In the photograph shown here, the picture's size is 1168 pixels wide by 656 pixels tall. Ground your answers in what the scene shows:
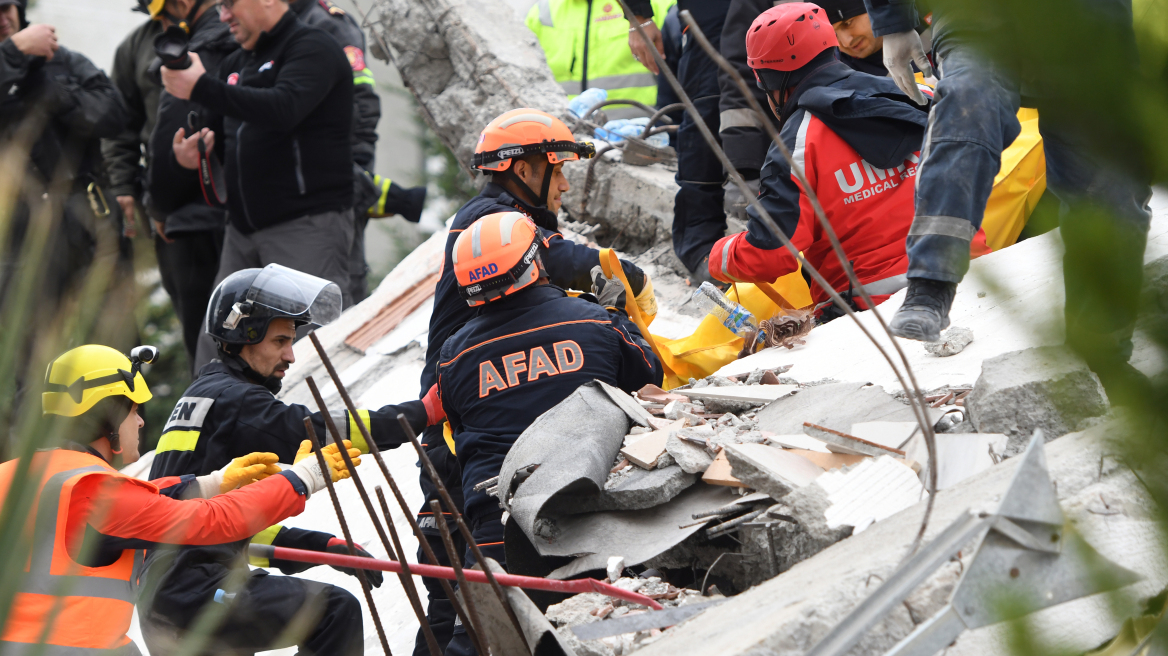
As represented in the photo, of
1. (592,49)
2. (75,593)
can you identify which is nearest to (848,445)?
(75,593)

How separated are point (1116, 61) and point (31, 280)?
95 cm

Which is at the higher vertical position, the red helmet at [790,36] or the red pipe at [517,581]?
the red helmet at [790,36]

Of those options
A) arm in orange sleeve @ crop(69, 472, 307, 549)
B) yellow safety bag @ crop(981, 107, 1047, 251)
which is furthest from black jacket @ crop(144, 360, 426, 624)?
yellow safety bag @ crop(981, 107, 1047, 251)

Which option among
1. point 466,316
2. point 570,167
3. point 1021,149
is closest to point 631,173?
point 570,167

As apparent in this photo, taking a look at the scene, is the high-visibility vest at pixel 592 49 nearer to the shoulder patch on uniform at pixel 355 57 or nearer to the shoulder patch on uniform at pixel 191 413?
the shoulder patch on uniform at pixel 355 57

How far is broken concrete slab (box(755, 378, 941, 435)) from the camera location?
282cm

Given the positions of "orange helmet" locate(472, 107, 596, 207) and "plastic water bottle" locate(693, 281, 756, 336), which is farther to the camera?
"orange helmet" locate(472, 107, 596, 207)

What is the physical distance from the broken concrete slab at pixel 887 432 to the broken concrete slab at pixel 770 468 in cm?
20

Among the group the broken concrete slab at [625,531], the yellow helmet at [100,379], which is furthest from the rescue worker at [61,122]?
the broken concrete slab at [625,531]

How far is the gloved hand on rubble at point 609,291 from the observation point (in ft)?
14.6

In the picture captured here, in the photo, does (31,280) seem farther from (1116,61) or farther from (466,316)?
(466,316)

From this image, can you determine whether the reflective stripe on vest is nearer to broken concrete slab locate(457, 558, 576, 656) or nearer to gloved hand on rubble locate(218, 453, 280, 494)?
gloved hand on rubble locate(218, 453, 280, 494)

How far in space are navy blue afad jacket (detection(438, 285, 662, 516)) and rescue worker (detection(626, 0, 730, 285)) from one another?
183 centimetres

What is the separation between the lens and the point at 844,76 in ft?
13.2
